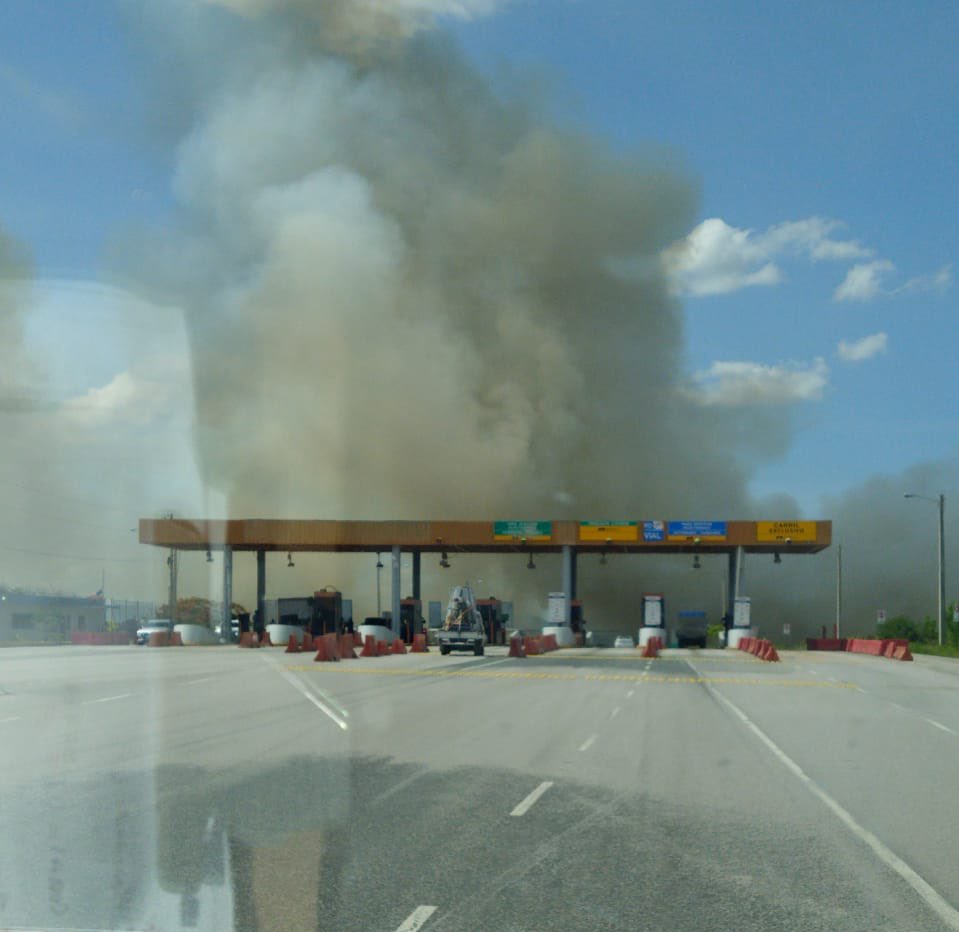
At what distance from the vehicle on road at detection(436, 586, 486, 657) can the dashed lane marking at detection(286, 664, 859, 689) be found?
14102mm

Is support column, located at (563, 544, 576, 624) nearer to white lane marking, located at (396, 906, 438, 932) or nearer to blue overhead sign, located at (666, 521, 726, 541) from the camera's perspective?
blue overhead sign, located at (666, 521, 726, 541)

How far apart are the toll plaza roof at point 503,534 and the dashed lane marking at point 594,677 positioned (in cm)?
3100

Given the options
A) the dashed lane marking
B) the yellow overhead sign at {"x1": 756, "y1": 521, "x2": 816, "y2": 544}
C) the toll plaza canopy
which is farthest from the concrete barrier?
the yellow overhead sign at {"x1": 756, "y1": 521, "x2": 816, "y2": 544}

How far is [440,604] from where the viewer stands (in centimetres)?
9544

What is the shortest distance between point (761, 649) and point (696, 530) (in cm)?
1699

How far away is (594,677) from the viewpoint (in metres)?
A: 33.6

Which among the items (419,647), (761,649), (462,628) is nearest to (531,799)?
(462,628)

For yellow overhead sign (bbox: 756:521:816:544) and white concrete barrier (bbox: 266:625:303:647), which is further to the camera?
yellow overhead sign (bbox: 756:521:816:544)

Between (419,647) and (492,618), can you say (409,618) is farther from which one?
(419,647)

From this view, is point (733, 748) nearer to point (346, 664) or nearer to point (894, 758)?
point (894, 758)

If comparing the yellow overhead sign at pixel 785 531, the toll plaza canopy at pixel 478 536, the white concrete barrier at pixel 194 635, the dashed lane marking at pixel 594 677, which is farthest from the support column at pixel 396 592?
the dashed lane marking at pixel 594 677

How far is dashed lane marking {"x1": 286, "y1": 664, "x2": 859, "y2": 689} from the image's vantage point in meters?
32.2

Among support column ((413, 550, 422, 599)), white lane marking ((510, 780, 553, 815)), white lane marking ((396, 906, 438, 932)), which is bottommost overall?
white lane marking ((510, 780, 553, 815))

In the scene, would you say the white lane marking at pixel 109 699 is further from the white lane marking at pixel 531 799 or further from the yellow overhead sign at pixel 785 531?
the yellow overhead sign at pixel 785 531
